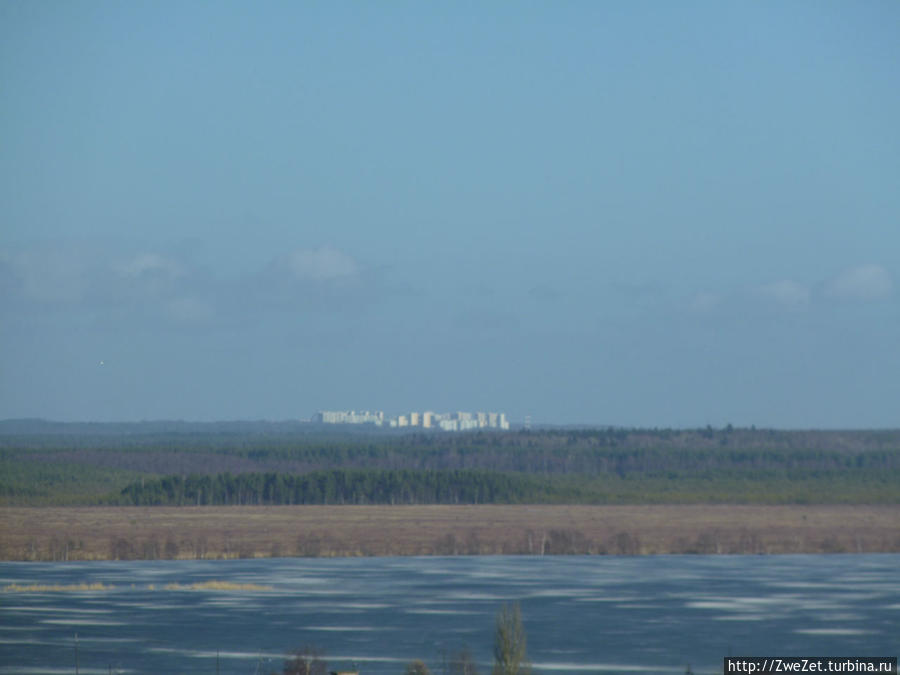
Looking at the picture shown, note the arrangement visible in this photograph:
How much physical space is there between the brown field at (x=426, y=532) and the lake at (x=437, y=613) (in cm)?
427

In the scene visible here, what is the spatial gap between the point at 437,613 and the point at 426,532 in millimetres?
31362

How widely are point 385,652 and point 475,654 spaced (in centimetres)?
249

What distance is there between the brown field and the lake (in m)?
4.27

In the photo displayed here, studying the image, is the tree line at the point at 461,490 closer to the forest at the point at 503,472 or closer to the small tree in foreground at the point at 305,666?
the forest at the point at 503,472

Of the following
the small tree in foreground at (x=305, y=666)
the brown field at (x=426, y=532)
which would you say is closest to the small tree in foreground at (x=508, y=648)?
the small tree in foreground at (x=305, y=666)

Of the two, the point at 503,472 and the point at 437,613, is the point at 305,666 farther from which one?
the point at 503,472

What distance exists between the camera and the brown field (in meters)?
72.2

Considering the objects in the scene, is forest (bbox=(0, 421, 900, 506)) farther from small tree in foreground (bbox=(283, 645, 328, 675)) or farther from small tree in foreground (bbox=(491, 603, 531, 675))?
small tree in foreground (bbox=(491, 603, 531, 675))

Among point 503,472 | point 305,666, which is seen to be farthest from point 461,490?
point 305,666

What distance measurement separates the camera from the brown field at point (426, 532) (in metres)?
72.2

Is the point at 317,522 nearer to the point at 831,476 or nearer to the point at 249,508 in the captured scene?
the point at 249,508

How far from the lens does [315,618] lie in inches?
1823

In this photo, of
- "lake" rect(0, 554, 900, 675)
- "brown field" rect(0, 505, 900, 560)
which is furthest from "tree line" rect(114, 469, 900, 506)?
"lake" rect(0, 554, 900, 675)

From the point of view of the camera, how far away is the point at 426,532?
79.1m
